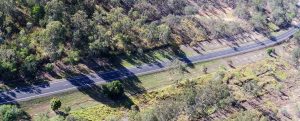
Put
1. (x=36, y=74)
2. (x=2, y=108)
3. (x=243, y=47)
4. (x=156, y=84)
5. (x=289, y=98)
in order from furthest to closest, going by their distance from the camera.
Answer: (x=243, y=47), (x=289, y=98), (x=156, y=84), (x=36, y=74), (x=2, y=108)

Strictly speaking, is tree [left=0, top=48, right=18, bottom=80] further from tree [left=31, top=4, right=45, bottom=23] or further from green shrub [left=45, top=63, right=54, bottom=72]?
tree [left=31, top=4, right=45, bottom=23]

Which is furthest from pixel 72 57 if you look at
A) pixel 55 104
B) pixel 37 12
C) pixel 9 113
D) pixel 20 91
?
Answer: pixel 9 113

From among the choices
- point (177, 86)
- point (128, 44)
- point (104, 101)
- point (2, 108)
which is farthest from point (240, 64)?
point (2, 108)

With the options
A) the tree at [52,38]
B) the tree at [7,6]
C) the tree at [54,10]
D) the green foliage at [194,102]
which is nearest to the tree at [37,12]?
the tree at [54,10]

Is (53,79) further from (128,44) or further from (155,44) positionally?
(155,44)

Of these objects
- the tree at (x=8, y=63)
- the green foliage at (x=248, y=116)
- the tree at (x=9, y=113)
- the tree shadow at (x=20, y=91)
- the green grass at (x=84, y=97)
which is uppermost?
the tree at (x=8, y=63)

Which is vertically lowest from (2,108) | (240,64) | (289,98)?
(289,98)

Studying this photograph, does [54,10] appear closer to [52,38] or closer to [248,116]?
[52,38]

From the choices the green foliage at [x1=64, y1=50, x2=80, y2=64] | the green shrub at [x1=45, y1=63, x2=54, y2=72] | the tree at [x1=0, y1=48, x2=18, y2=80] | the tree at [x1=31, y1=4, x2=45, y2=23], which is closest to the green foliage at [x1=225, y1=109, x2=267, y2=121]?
the green foliage at [x1=64, y1=50, x2=80, y2=64]

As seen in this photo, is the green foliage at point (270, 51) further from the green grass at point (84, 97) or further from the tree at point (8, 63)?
the tree at point (8, 63)
